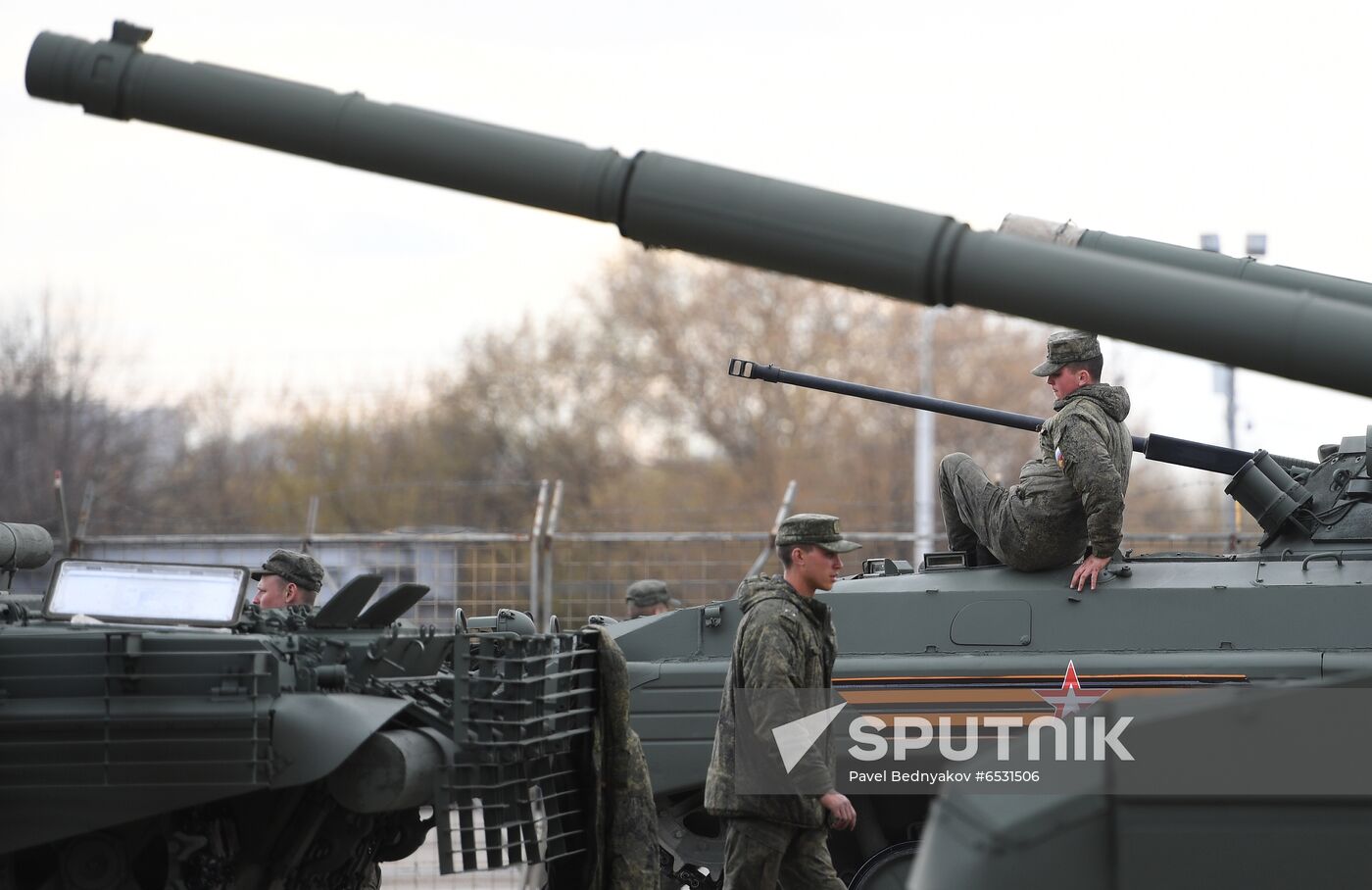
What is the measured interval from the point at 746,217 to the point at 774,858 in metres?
3.30

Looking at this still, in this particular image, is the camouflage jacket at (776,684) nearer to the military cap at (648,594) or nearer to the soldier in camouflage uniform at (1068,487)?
the soldier in camouflage uniform at (1068,487)

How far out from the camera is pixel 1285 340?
3.59m

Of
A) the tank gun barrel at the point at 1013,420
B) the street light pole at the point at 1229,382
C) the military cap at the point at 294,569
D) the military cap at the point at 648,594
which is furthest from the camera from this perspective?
the street light pole at the point at 1229,382

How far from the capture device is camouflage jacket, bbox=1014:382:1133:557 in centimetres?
781

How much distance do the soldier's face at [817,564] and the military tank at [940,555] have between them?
4.45 feet

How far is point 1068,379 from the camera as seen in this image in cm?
823

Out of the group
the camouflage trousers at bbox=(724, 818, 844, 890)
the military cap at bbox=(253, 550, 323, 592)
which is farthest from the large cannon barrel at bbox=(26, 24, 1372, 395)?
the military cap at bbox=(253, 550, 323, 592)

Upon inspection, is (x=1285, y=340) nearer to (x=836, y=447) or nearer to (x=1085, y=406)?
(x=1085, y=406)

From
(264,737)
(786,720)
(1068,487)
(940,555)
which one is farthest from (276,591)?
(1068,487)

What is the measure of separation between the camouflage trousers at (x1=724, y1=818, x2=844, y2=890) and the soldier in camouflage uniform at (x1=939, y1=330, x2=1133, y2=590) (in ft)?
6.77

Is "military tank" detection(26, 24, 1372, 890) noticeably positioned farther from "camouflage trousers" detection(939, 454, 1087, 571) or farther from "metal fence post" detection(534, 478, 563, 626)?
"metal fence post" detection(534, 478, 563, 626)

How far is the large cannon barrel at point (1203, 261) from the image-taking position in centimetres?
539

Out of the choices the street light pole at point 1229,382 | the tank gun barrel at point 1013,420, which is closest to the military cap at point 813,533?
the tank gun barrel at point 1013,420

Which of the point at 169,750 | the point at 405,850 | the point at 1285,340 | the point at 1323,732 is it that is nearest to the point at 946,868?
the point at 1323,732
